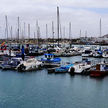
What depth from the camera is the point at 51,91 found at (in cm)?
2578

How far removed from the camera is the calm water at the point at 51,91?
21359 millimetres

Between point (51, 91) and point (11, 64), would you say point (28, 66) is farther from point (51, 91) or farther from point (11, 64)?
point (51, 91)

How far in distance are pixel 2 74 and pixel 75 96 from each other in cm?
1723

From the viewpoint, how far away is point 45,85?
28984 mm

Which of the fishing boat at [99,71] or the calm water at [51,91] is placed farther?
the fishing boat at [99,71]

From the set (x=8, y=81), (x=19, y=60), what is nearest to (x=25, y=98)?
(x=8, y=81)

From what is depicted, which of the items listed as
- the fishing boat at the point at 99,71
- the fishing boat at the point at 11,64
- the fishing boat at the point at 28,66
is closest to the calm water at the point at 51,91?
the fishing boat at the point at 99,71

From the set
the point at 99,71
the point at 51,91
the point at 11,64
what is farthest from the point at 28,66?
the point at 51,91

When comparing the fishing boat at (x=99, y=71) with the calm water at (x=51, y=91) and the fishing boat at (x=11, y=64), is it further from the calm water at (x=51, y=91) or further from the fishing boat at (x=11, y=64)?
the fishing boat at (x=11, y=64)

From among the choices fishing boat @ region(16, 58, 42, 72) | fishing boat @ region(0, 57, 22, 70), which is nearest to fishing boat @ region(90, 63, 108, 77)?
fishing boat @ region(16, 58, 42, 72)

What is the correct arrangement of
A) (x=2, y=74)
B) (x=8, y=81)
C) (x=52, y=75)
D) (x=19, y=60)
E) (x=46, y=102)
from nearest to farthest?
(x=46, y=102), (x=8, y=81), (x=52, y=75), (x=2, y=74), (x=19, y=60)

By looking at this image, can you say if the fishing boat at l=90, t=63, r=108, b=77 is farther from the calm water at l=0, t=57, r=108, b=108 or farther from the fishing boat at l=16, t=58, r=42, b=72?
the fishing boat at l=16, t=58, r=42, b=72

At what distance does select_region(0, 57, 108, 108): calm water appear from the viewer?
70.1 ft

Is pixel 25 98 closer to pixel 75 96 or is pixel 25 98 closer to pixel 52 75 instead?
pixel 75 96
